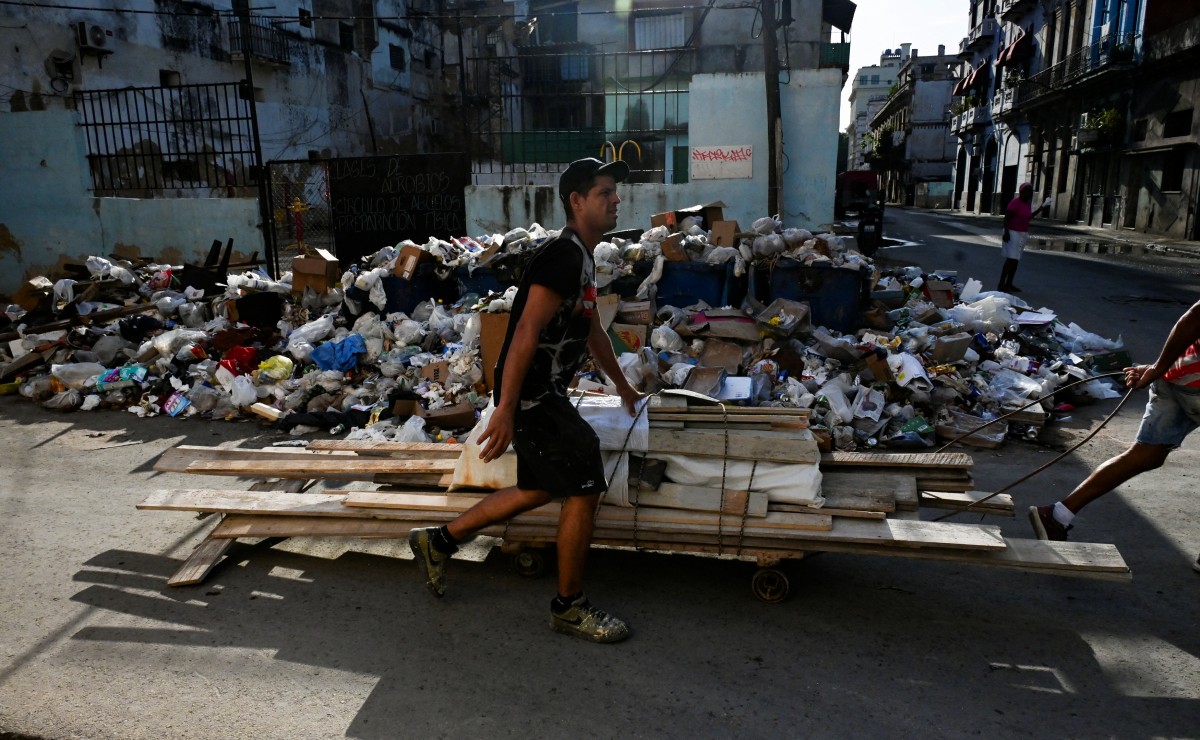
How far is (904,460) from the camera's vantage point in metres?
3.47

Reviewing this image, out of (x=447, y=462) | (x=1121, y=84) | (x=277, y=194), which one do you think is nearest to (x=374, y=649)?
(x=447, y=462)

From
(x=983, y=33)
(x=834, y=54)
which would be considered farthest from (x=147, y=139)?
(x=983, y=33)

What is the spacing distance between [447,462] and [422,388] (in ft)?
8.92

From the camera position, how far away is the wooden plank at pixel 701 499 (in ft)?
10.1

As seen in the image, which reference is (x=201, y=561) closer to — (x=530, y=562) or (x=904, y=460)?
(x=530, y=562)

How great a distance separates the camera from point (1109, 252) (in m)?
17.6

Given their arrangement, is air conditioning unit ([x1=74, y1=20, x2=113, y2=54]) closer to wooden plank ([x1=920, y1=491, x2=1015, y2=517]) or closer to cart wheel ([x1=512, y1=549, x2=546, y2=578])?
cart wheel ([x1=512, y1=549, x2=546, y2=578])

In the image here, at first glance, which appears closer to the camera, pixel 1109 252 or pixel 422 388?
pixel 422 388

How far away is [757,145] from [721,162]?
52cm

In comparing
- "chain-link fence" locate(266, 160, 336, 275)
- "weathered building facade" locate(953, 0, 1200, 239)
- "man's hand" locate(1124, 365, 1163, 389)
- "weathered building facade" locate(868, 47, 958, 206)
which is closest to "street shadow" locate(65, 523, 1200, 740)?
"man's hand" locate(1124, 365, 1163, 389)

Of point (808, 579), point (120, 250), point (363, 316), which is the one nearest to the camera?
point (808, 579)

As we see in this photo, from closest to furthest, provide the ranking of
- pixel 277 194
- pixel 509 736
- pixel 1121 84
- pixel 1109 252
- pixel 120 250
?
pixel 509 736
pixel 120 250
pixel 277 194
pixel 1109 252
pixel 1121 84

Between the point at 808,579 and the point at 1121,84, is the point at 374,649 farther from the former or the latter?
the point at 1121,84

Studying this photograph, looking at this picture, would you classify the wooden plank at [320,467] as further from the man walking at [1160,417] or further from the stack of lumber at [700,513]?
the man walking at [1160,417]
